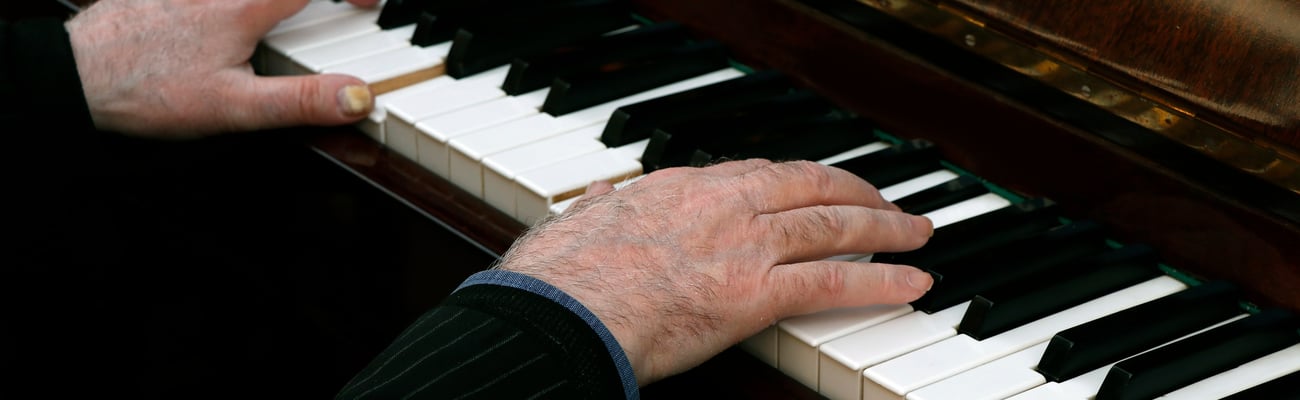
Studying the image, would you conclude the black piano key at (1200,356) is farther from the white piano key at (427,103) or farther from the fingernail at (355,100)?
the fingernail at (355,100)

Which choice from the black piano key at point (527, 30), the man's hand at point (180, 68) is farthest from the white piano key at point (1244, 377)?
the man's hand at point (180, 68)

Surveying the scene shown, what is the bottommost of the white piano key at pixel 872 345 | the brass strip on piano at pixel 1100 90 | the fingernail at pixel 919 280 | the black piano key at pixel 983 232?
the white piano key at pixel 872 345

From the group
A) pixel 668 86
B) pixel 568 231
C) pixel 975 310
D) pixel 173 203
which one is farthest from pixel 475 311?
pixel 173 203

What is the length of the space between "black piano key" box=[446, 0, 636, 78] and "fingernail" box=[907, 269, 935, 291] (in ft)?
2.27

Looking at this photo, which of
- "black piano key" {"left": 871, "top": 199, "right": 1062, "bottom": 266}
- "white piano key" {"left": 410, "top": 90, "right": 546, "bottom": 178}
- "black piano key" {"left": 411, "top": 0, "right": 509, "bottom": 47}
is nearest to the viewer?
"black piano key" {"left": 871, "top": 199, "right": 1062, "bottom": 266}

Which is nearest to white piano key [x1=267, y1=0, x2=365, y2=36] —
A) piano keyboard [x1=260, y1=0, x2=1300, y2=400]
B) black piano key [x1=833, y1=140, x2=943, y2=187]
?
piano keyboard [x1=260, y1=0, x2=1300, y2=400]

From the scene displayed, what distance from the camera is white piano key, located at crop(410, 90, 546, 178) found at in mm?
1733

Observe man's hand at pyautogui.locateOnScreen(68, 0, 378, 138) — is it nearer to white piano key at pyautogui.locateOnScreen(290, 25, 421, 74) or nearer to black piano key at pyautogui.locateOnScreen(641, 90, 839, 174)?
white piano key at pyautogui.locateOnScreen(290, 25, 421, 74)

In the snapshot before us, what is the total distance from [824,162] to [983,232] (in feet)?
0.74

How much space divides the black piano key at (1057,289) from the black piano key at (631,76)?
59cm

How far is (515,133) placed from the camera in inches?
68.7

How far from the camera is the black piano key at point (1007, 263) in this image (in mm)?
1441

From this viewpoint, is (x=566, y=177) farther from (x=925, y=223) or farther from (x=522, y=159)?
(x=925, y=223)

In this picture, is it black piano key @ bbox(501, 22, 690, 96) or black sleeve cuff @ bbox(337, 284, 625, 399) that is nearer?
black sleeve cuff @ bbox(337, 284, 625, 399)
